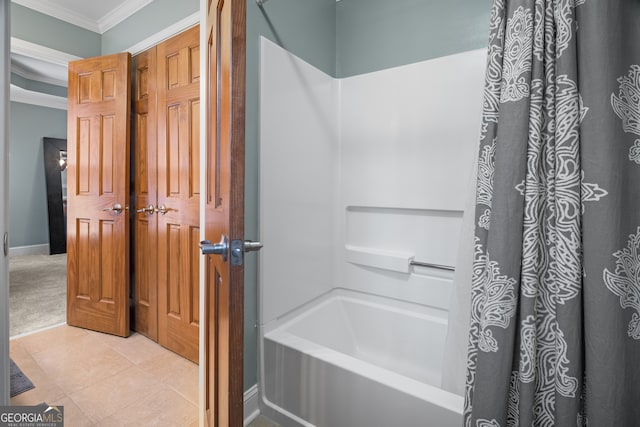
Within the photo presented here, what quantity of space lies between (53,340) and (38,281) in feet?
5.92

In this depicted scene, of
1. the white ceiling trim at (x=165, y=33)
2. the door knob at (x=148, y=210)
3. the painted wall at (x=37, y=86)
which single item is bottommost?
the door knob at (x=148, y=210)

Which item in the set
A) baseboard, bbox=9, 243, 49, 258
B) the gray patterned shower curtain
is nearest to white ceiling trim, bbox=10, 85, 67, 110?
baseboard, bbox=9, 243, 49, 258

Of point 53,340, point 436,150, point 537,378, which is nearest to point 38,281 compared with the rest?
point 53,340

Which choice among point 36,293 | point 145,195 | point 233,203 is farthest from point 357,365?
point 36,293

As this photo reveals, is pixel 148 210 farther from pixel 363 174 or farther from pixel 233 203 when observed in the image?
pixel 233 203

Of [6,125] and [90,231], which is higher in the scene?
[6,125]

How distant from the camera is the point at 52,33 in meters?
2.52

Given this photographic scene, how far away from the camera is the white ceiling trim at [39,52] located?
7.60 feet

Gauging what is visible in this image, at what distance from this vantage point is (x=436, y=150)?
1.74 meters

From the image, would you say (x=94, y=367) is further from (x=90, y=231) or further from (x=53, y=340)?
(x=90, y=231)

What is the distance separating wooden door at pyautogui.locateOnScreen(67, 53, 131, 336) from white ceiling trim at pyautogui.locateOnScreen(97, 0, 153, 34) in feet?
1.37

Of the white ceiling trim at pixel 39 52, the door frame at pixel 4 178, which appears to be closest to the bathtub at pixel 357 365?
the door frame at pixel 4 178

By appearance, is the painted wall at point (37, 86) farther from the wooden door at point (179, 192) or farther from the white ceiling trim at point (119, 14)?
the wooden door at point (179, 192)

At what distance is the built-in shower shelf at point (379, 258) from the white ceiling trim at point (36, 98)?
5168 millimetres
